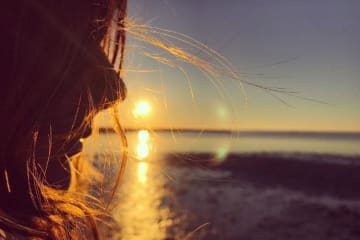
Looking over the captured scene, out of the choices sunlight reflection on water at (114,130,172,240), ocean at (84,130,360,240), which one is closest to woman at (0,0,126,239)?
ocean at (84,130,360,240)

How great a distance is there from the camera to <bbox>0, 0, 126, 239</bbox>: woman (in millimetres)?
1004

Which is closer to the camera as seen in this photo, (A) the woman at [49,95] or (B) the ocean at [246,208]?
(A) the woman at [49,95]

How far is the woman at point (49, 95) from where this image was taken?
100cm

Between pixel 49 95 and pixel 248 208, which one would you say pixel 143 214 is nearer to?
pixel 248 208

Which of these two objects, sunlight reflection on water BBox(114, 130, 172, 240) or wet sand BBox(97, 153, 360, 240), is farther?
sunlight reflection on water BBox(114, 130, 172, 240)

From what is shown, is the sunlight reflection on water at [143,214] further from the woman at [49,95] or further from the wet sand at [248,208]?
the woman at [49,95]

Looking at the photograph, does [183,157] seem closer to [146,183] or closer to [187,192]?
[187,192]

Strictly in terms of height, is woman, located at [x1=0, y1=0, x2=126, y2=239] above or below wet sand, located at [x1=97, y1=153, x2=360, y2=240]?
above

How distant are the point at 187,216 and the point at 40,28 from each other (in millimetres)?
15295

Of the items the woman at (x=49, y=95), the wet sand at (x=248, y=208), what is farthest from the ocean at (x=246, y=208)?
the woman at (x=49, y=95)

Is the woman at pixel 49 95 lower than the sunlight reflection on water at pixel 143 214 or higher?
higher

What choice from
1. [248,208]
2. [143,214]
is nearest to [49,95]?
[143,214]

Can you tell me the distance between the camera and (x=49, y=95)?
3.48 ft

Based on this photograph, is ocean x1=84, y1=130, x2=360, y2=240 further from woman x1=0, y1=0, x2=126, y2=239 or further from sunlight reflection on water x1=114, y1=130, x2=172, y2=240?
woman x1=0, y1=0, x2=126, y2=239
